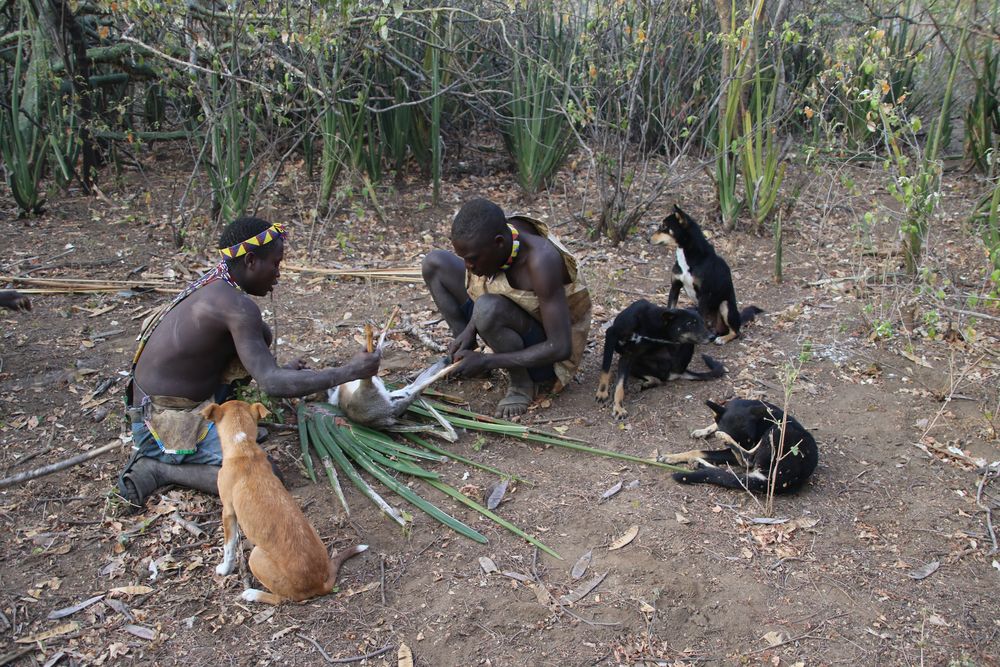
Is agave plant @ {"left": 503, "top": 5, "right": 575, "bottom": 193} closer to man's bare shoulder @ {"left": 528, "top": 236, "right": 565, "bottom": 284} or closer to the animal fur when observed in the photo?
man's bare shoulder @ {"left": 528, "top": 236, "right": 565, "bottom": 284}

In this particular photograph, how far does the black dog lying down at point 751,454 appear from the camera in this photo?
365cm

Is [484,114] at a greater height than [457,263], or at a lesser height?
greater

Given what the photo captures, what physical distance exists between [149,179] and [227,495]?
6.17 metres

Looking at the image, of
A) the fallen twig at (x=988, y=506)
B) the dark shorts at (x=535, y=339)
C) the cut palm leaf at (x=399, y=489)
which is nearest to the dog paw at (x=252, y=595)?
the cut palm leaf at (x=399, y=489)

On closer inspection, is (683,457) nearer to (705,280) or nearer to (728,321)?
(728,321)

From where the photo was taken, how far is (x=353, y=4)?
16.8 ft

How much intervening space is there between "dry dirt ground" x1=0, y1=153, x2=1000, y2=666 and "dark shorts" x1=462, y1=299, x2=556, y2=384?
8.2 inches

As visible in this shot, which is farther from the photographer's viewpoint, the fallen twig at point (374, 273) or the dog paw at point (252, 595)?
the fallen twig at point (374, 273)

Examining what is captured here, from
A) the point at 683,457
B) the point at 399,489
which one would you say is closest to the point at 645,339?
the point at 683,457

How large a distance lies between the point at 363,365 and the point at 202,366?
2.58 feet

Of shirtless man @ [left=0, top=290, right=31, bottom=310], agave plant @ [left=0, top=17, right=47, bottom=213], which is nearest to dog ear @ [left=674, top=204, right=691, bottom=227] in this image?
shirtless man @ [left=0, top=290, right=31, bottom=310]

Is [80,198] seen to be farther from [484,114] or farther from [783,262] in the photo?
[783,262]

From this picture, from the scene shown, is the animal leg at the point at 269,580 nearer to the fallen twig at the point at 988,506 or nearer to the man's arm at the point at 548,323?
the man's arm at the point at 548,323

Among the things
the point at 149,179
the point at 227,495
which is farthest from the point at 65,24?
the point at 227,495
